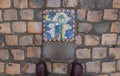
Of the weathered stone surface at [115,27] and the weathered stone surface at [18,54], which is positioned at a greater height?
the weathered stone surface at [115,27]

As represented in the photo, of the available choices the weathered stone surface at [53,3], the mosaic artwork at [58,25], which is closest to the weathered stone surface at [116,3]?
the mosaic artwork at [58,25]

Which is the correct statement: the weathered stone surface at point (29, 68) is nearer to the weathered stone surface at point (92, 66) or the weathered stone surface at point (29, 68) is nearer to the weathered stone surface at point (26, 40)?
the weathered stone surface at point (26, 40)

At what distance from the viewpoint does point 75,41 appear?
301 cm

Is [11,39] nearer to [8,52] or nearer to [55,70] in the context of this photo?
[8,52]

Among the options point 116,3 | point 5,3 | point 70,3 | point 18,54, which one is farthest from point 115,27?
point 5,3

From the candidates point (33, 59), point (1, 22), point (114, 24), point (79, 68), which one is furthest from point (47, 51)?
point (114, 24)

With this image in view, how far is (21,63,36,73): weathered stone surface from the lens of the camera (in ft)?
10.0

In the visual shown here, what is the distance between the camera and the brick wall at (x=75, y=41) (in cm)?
295

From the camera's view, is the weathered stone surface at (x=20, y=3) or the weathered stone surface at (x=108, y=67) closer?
the weathered stone surface at (x=20, y=3)

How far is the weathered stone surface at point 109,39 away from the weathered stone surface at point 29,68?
781mm

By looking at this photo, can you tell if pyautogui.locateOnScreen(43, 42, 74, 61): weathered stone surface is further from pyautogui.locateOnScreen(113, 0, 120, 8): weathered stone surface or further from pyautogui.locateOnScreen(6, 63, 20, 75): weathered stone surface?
pyautogui.locateOnScreen(113, 0, 120, 8): weathered stone surface

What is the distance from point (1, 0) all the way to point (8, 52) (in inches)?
21.5

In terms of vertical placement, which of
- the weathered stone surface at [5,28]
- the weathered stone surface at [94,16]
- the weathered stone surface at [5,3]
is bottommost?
the weathered stone surface at [5,28]

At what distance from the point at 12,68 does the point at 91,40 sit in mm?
886
